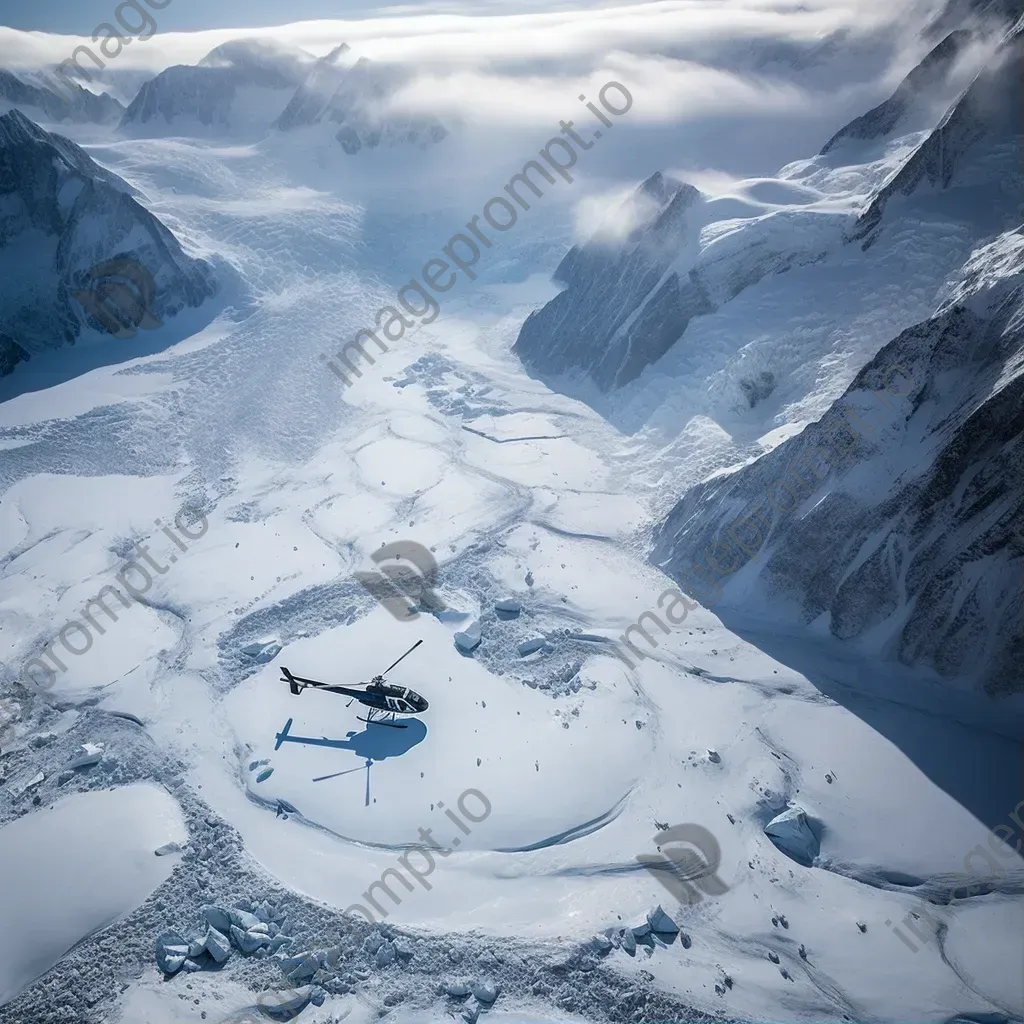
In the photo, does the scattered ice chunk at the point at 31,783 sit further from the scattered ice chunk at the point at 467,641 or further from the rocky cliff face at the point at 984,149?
the rocky cliff face at the point at 984,149

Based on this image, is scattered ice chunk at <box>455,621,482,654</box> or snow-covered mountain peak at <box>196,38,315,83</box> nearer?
scattered ice chunk at <box>455,621,482,654</box>

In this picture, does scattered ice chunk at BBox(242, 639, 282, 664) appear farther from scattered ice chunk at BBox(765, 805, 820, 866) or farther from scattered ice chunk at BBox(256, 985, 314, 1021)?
scattered ice chunk at BBox(765, 805, 820, 866)

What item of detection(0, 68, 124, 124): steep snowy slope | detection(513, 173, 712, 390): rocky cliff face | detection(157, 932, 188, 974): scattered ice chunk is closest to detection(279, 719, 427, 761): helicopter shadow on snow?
detection(157, 932, 188, 974): scattered ice chunk

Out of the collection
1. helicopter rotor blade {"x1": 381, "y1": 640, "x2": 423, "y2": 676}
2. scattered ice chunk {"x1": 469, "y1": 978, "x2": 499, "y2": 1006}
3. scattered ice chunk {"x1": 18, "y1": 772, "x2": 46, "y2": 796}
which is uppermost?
helicopter rotor blade {"x1": 381, "y1": 640, "x2": 423, "y2": 676}

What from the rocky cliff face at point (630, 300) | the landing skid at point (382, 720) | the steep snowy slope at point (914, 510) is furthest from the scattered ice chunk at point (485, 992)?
the rocky cliff face at point (630, 300)

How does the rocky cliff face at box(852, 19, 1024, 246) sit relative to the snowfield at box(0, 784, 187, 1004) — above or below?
above

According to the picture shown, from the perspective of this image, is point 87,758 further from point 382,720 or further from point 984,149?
point 984,149

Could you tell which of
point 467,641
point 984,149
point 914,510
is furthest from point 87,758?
point 984,149
